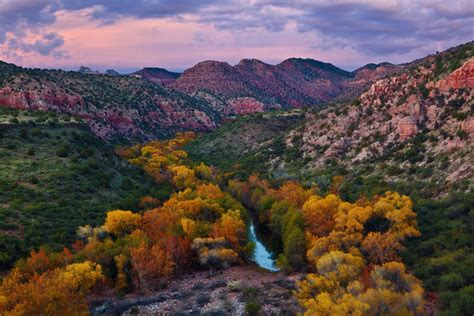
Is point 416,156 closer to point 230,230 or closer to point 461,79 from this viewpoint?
point 461,79

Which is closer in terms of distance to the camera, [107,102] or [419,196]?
[419,196]

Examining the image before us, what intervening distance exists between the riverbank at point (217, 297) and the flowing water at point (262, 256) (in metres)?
5.19

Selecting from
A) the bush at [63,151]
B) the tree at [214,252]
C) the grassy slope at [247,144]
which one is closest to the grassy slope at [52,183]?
the bush at [63,151]

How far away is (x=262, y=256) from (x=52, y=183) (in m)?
27.8

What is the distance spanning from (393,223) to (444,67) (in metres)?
42.7

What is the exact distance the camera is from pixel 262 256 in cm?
5400

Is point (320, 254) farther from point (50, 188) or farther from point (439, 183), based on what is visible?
point (50, 188)

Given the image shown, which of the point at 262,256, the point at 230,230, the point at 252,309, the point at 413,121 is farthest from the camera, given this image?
the point at 413,121

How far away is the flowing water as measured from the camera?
164ft

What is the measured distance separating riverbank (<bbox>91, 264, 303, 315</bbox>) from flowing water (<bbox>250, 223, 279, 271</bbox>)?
5.19m

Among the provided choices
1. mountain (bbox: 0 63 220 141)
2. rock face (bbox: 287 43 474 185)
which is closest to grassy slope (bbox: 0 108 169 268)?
rock face (bbox: 287 43 474 185)

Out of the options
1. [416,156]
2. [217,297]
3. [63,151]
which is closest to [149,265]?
[217,297]

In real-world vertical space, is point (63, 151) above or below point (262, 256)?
above

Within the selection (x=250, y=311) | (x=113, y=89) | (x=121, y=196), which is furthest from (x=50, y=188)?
(x=113, y=89)
